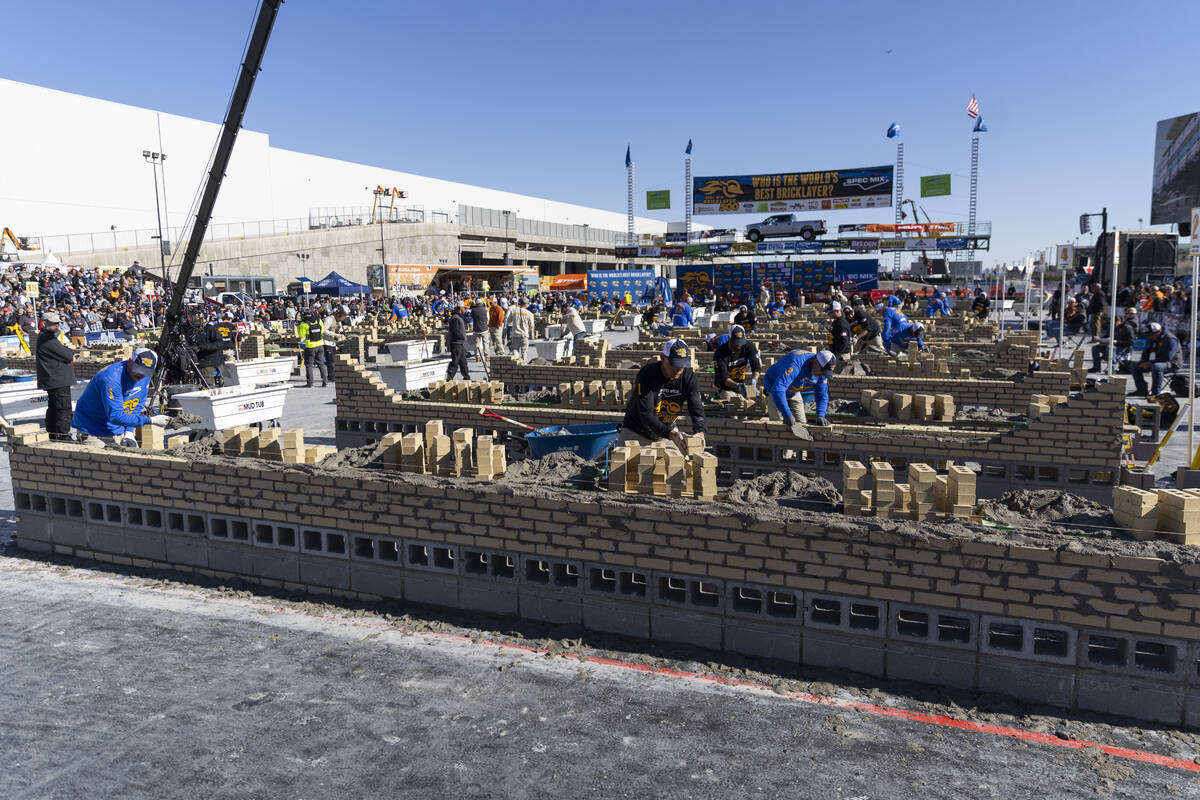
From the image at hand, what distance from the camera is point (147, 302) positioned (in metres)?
33.9

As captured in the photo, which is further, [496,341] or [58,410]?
[496,341]

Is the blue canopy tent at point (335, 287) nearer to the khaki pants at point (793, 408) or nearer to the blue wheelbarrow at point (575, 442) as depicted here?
the khaki pants at point (793, 408)

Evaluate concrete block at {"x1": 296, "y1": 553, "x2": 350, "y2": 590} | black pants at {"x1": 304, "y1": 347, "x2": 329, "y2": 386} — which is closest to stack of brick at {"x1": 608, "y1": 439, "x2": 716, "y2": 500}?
concrete block at {"x1": 296, "y1": 553, "x2": 350, "y2": 590}

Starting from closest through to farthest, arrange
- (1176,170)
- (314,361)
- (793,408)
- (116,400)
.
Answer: (116,400) < (793,408) < (314,361) < (1176,170)

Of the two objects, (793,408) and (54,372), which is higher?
(54,372)

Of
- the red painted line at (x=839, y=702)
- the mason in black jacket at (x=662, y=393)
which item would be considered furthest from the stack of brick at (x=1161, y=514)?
the mason in black jacket at (x=662, y=393)

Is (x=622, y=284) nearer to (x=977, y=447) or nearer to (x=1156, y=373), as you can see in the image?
(x=1156, y=373)

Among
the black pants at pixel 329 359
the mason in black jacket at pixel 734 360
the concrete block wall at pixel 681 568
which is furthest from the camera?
the black pants at pixel 329 359

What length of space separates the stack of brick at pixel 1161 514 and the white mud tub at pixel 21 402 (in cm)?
1388

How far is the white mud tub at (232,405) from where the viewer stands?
9.80 metres

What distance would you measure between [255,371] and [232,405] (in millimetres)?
4461

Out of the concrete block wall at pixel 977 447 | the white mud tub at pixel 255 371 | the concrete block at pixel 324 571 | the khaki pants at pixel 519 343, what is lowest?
the concrete block at pixel 324 571

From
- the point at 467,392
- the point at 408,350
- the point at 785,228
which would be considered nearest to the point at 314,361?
the point at 408,350

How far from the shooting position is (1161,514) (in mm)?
4266
